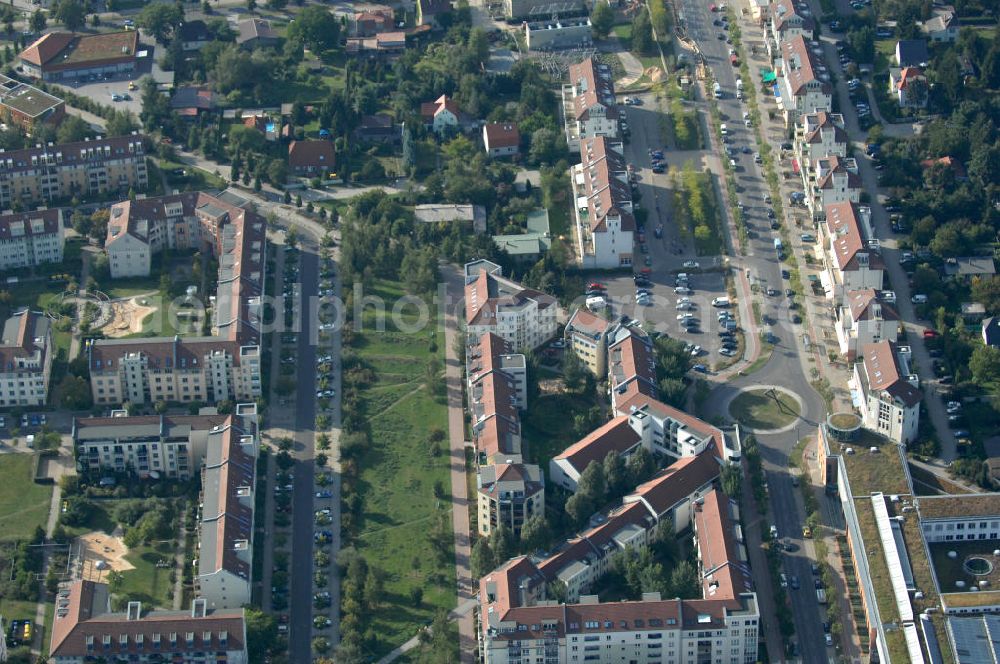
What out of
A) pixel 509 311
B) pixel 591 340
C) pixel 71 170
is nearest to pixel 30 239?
pixel 71 170

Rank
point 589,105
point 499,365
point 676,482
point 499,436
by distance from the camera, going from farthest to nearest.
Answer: point 589,105 < point 499,365 < point 499,436 < point 676,482

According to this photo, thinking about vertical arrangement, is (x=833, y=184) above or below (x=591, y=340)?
above

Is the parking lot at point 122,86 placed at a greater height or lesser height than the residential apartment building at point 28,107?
lesser

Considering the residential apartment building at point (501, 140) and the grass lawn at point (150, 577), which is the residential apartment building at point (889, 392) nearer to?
the residential apartment building at point (501, 140)

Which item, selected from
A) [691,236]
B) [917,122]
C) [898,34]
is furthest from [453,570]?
[898,34]

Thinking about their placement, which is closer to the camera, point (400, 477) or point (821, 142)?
point (400, 477)

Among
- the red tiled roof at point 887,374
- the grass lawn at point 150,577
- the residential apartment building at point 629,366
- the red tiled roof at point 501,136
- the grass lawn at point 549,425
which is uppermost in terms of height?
the red tiled roof at point 887,374

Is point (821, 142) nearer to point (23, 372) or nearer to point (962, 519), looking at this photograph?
point (962, 519)

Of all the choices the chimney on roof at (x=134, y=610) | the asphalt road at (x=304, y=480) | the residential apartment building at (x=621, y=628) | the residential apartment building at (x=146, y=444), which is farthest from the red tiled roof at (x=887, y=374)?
the chimney on roof at (x=134, y=610)
